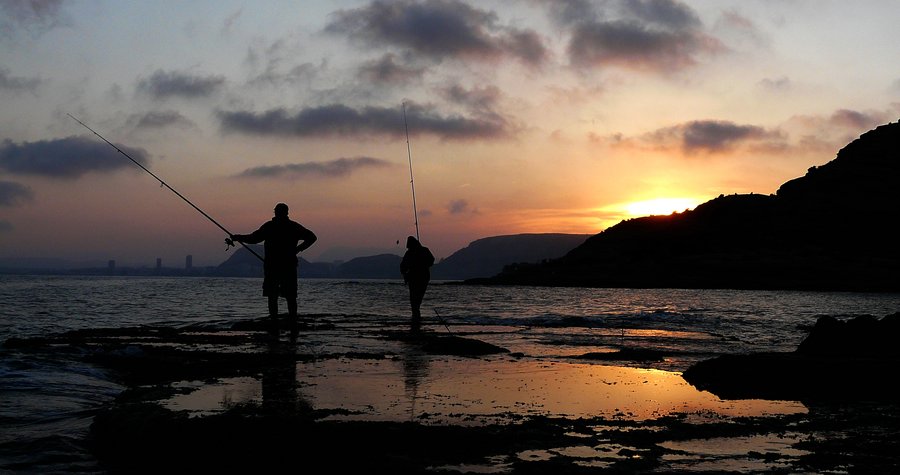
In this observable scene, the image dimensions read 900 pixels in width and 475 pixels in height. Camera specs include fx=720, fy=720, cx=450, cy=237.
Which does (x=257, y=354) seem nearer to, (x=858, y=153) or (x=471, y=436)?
(x=471, y=436)

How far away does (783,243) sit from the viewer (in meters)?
155

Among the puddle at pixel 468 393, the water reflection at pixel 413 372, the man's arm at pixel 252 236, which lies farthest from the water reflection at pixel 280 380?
the man's arm at pixel 252 236

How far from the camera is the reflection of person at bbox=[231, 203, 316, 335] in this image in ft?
Result: 50.4

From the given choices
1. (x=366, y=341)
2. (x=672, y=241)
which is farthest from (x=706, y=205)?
(x=366, y=341)

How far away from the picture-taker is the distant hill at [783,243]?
131625 mm

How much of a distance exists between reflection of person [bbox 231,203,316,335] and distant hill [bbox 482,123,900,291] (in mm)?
122459

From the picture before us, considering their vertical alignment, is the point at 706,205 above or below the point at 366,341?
above

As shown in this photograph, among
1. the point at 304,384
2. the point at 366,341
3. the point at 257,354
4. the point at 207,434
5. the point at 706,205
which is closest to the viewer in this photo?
the point at 207,434

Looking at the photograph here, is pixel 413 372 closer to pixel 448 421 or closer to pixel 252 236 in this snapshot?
pixel 448 421

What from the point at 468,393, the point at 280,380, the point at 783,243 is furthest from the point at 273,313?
the point at 783,243

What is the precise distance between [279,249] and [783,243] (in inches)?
6235

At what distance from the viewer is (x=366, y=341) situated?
16688 mm

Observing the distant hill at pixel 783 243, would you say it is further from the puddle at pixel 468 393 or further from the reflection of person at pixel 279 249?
the puddle at pixel 468 393

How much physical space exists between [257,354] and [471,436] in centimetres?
735
